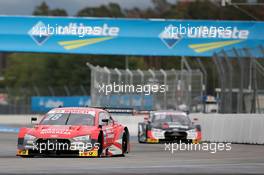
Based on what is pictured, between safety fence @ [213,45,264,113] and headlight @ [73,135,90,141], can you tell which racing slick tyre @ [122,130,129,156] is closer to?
headlight @ [73,135,90,141]

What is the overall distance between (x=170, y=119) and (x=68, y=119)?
11.2 meters

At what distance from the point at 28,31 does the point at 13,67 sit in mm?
92741

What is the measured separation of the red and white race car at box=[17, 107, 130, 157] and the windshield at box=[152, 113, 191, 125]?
10.1m

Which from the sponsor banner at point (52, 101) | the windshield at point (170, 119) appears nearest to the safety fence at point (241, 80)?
the windshield at point (170, 119)

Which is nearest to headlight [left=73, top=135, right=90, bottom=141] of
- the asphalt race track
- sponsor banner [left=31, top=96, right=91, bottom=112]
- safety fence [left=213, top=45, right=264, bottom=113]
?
the asphalt race track

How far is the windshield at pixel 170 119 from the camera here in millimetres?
30766

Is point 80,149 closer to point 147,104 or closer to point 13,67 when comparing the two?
point 147,104

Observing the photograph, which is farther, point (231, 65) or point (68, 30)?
point (68, 30)

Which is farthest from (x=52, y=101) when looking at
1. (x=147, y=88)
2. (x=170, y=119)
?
(x=170, y=119)

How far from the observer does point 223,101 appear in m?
32.7

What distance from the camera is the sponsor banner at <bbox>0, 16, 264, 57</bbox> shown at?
39.3m

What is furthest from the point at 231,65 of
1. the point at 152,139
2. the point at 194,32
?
the point at 194,32

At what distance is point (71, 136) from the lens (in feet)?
62.6

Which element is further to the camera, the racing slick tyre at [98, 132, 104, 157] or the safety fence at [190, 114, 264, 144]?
the safety fence at [190, 114, 264, 144]
